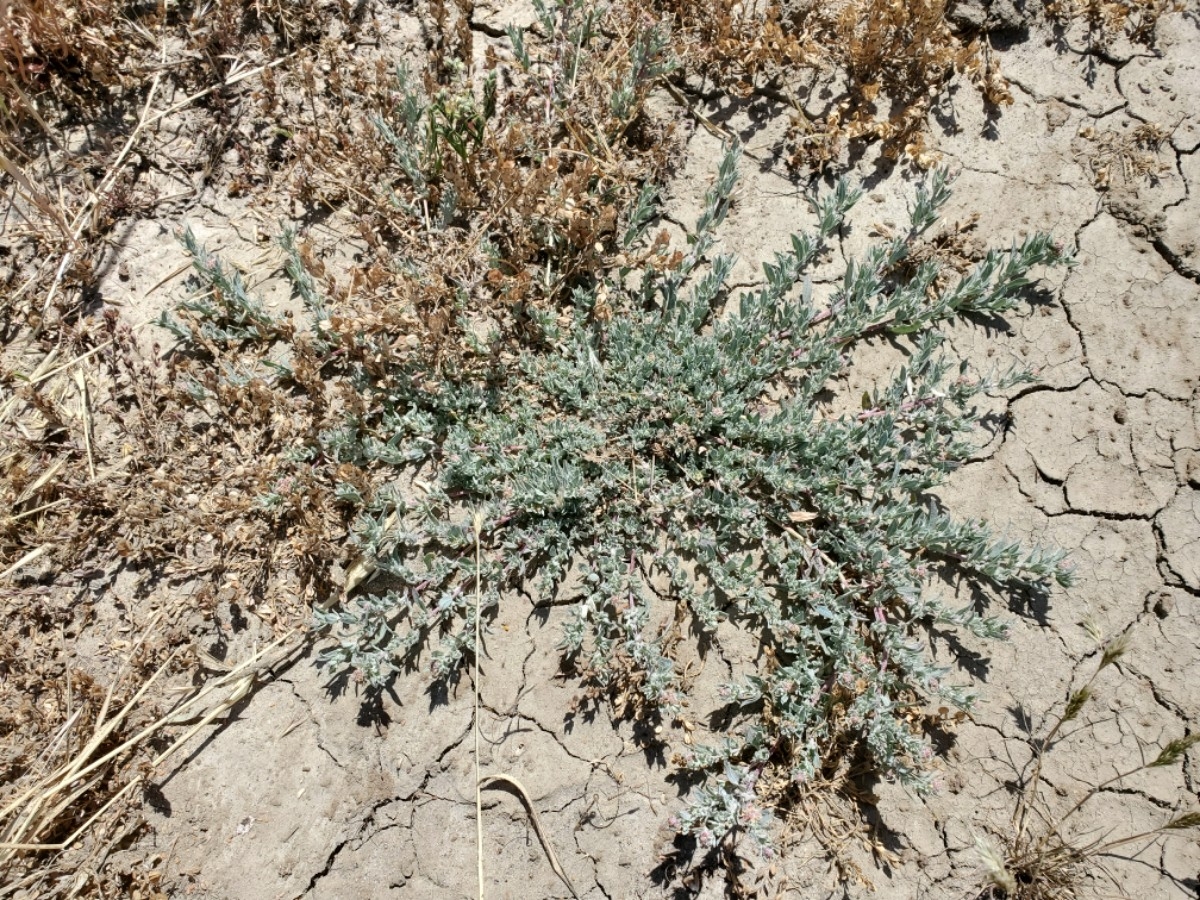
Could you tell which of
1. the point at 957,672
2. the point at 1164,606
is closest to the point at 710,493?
the point at 957,672

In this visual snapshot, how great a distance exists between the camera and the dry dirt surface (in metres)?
2.99

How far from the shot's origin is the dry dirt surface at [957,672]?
2986 millimetres

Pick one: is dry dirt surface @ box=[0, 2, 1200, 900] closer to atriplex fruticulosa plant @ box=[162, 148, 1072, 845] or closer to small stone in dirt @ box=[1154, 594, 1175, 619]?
small stone in dirt @ box=[1154, 594, 1175, 619]

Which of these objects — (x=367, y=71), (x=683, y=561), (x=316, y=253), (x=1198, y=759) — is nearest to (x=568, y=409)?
(x=683, y=561)

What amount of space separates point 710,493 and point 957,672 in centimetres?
126

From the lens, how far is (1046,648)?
3.27 meters

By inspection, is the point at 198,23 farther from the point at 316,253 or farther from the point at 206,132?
the point at 316,253

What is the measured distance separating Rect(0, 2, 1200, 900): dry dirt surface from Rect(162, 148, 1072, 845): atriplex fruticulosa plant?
0.19 meters

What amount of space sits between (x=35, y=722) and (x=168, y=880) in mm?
840

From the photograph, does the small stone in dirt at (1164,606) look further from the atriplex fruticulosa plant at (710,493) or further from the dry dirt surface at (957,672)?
the atriplex fruticulosa plant at (710,493)

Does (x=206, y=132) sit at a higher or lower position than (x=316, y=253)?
higher

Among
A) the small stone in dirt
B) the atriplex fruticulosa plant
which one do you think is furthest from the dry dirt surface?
the atriplex fruticulosa plant

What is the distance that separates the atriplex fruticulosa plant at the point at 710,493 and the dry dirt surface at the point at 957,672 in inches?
7.3

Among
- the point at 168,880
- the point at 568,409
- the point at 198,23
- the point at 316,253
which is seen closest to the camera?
the point at 168,880
